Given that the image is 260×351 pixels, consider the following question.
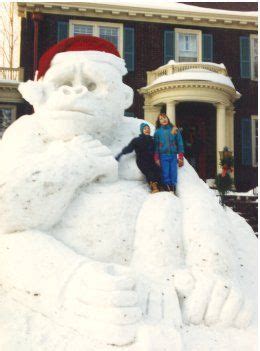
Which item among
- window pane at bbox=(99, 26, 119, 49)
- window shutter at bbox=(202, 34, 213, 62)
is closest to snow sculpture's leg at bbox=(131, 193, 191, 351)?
window pane at bbox=(99, 26, 119, 49)

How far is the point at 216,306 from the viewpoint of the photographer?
2117mm

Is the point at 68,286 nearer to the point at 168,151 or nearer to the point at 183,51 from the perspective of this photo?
the point at 168,151

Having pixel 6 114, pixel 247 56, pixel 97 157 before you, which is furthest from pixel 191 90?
pixel 97 157

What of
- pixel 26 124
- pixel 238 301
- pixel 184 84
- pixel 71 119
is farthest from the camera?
pixel 184 84

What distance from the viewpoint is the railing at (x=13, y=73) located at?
15258mm

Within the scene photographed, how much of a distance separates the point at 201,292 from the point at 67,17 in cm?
1477

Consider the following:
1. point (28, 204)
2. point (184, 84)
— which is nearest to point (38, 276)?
point (28, 204)

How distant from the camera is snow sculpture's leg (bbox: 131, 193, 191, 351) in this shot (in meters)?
1.92

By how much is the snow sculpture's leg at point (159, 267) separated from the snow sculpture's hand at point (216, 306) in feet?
0.22

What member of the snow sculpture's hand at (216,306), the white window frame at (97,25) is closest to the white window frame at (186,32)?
the white window frame at (97,25)

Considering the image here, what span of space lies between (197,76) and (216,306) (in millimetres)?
12448

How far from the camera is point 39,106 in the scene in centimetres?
273

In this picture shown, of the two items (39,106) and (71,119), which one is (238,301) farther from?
(39,106)

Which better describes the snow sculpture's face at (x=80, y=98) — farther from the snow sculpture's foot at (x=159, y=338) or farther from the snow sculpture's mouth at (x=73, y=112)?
the snow sculpture's foot at (x=159, y=338)
